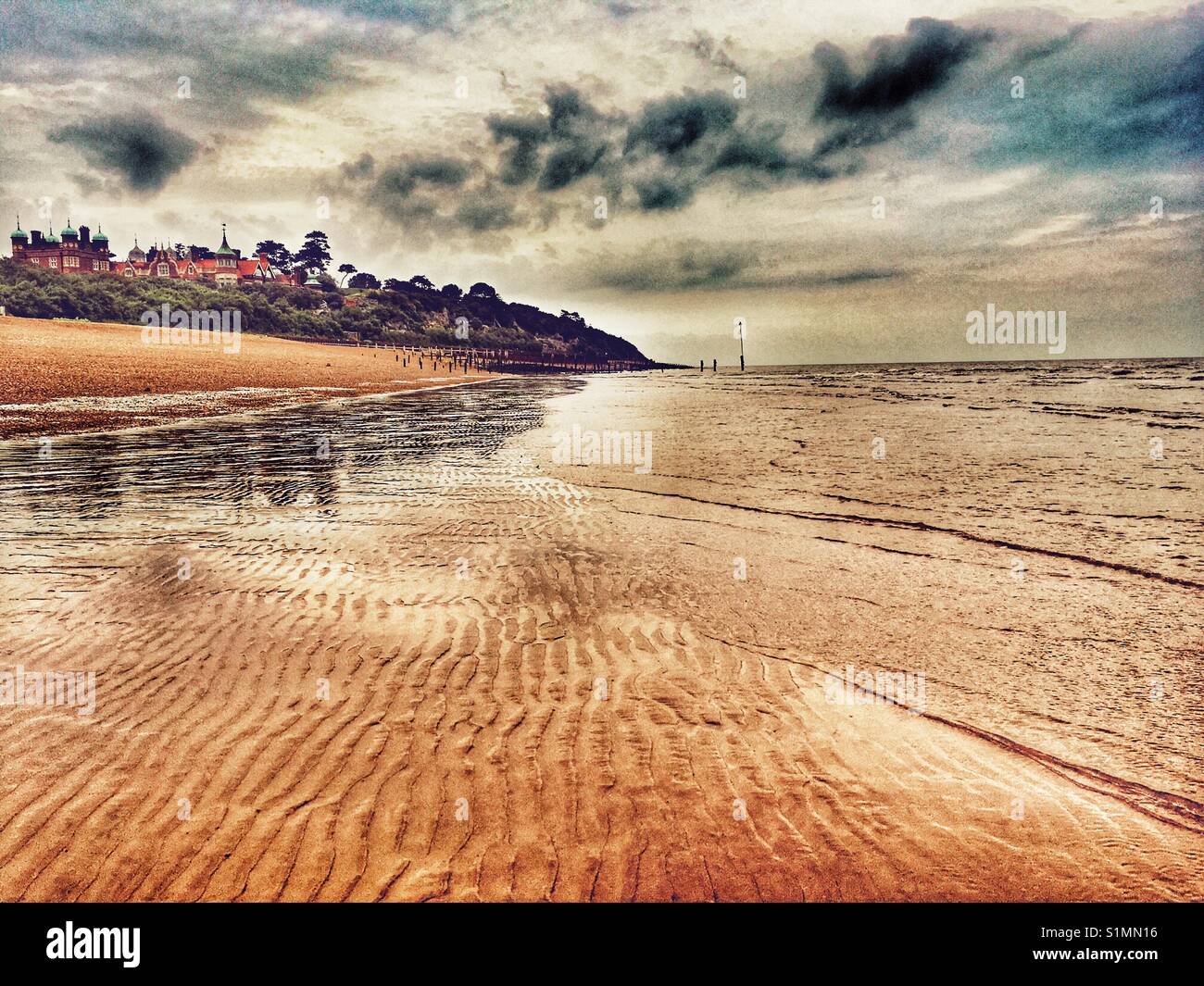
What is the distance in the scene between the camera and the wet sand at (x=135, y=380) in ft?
74.4

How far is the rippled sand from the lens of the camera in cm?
316

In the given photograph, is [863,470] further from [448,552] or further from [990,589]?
[448,552]

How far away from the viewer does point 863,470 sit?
14430 mm

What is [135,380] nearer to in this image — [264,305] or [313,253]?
[264,305]

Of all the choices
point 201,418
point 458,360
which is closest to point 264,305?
point 458,360

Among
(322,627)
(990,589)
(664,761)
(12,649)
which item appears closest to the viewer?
(664,761)

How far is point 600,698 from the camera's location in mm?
4816

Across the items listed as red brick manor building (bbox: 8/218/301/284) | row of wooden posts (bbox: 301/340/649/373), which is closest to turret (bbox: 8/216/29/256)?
red brick manor building (bbox: 8/218/301/284)

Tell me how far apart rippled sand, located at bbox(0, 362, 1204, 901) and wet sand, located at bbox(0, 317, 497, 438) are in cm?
1384

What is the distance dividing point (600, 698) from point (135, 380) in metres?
37.4

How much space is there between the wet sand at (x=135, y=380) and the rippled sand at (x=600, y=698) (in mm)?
13841

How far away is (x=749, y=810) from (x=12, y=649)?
6.09 m

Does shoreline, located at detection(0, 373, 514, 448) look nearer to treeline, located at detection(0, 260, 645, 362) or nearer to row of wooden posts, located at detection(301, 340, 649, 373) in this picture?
row of wooden posts, located at detection(301, 340, 649, 373)
